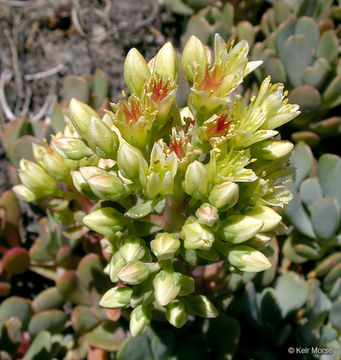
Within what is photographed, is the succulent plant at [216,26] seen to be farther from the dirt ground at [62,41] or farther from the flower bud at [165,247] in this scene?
the flower bud at [165,247]

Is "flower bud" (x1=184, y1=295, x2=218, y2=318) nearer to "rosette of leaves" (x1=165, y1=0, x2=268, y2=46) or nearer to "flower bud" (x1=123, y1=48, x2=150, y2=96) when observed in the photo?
"flower bud" (x1=123, y1=48, x2=150, y2=96)

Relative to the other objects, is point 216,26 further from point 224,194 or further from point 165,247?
point 165,247

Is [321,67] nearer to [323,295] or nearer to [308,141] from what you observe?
[308,141]

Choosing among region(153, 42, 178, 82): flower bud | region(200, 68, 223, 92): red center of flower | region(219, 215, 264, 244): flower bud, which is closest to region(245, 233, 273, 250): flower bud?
region(219, 215, 264, 244): flower bud

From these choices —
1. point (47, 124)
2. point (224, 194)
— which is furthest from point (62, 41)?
point (224, 194)

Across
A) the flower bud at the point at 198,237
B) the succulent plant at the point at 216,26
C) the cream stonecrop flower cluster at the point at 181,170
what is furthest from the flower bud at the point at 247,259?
the succulent plant at the point at 216,26

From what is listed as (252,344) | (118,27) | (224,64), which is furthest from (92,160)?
(118,27)

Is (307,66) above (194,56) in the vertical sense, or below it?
below
